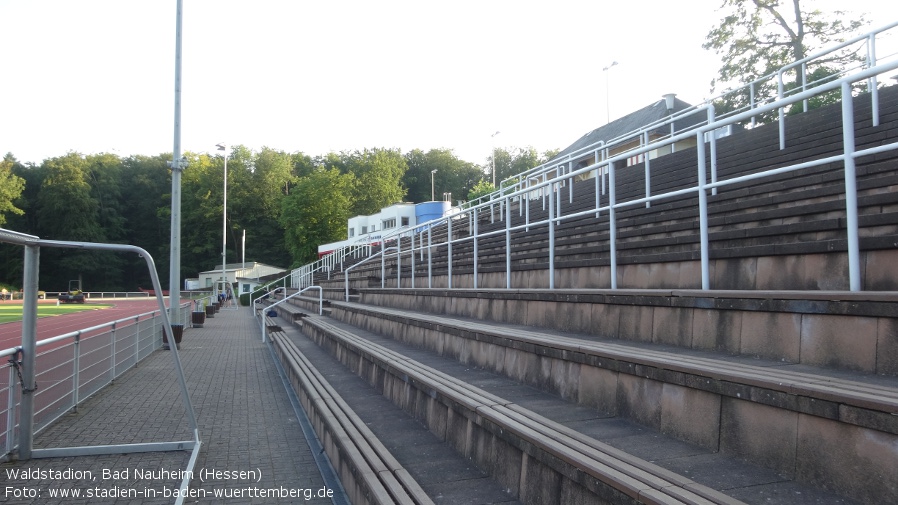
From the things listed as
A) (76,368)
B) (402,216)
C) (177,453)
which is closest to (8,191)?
(402,216)

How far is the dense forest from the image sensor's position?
62781 mm

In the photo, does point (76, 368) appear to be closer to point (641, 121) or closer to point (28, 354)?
point (28, 354)

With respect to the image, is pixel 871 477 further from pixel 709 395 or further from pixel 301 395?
pixel 301 395

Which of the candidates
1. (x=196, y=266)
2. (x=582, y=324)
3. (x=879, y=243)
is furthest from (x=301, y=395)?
(x=196, y=266)

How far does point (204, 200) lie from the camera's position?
76875 mm

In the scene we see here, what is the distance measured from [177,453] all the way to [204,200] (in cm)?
7755

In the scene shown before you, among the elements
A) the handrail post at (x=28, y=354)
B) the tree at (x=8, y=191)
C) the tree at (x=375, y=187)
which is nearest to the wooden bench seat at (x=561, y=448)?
the handrail post at (x=28, y=354)

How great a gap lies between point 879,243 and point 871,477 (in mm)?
1592

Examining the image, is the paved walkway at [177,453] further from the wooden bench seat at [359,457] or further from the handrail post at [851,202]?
the handrail post at [851,202]

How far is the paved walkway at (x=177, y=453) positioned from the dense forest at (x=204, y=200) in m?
54.3

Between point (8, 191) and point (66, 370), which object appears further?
point (8, 191)

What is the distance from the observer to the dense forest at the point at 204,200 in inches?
2472

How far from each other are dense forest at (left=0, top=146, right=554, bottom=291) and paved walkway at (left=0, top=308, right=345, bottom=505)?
54.3 m

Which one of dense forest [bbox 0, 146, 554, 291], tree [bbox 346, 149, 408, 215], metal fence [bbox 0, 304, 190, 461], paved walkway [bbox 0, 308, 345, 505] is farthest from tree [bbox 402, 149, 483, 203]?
paved walkway [bbox 0, 308, 345, 505]
